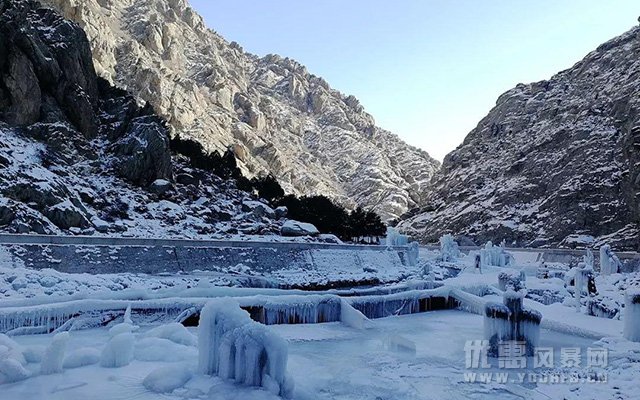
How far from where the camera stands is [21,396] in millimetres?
8109

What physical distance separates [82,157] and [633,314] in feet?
136

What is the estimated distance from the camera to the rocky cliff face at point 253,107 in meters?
86.6

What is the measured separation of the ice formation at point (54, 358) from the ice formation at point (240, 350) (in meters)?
2.80

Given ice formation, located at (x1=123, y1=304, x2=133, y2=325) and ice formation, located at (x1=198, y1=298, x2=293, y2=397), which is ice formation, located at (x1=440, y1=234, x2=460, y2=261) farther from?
ice formation, located at (x1=198, y1=298, x2=293, y2=397)

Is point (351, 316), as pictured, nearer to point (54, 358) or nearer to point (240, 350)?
point (240, 350)

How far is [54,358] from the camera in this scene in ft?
31.2

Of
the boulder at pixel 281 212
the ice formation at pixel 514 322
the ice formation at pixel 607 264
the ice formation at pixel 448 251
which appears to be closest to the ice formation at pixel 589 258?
the ice formation at pixel 607 264

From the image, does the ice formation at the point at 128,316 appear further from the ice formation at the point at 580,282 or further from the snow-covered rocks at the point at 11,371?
the ice formation at the point at 580,282

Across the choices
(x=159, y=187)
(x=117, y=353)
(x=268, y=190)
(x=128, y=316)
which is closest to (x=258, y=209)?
(x=159, y=187)

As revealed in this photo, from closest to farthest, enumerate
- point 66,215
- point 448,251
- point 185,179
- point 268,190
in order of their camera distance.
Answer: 1. point 66,215
2. point 185,179
3. point 448,251
4. point 268,190

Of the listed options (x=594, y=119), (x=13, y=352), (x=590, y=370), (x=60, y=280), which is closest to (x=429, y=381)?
(x=590, y=370)

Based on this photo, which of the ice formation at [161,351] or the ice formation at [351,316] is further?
the ice formation at [351,316]

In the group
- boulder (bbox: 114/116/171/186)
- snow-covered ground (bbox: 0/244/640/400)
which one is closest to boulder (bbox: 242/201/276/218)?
boulder (bbox: 114/116/171/186)

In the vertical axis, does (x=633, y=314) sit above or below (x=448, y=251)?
below
